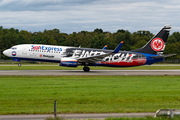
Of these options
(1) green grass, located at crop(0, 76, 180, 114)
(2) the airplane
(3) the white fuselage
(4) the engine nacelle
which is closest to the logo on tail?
(2) the airplane

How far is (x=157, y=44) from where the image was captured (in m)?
44.8

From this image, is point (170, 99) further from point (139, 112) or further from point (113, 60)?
point (113, 60)

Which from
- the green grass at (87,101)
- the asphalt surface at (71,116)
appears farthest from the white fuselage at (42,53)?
the asphalt surface at (71,116)

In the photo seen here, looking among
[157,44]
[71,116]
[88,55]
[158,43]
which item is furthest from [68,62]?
[71,116]

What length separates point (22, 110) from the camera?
44.9 ft

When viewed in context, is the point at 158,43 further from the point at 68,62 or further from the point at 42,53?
the point at 42,53

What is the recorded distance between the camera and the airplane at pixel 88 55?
41.6 m

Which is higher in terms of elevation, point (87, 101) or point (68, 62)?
point (68, 62)

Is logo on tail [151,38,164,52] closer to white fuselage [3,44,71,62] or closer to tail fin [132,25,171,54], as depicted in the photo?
tail fin [132,25,171,54]

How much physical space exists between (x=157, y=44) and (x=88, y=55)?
1261 centimetres

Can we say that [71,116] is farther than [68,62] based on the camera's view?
No

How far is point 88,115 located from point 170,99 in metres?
7.38

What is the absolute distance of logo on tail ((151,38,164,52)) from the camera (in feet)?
147

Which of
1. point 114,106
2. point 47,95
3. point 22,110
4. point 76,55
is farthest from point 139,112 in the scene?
point 76,55
